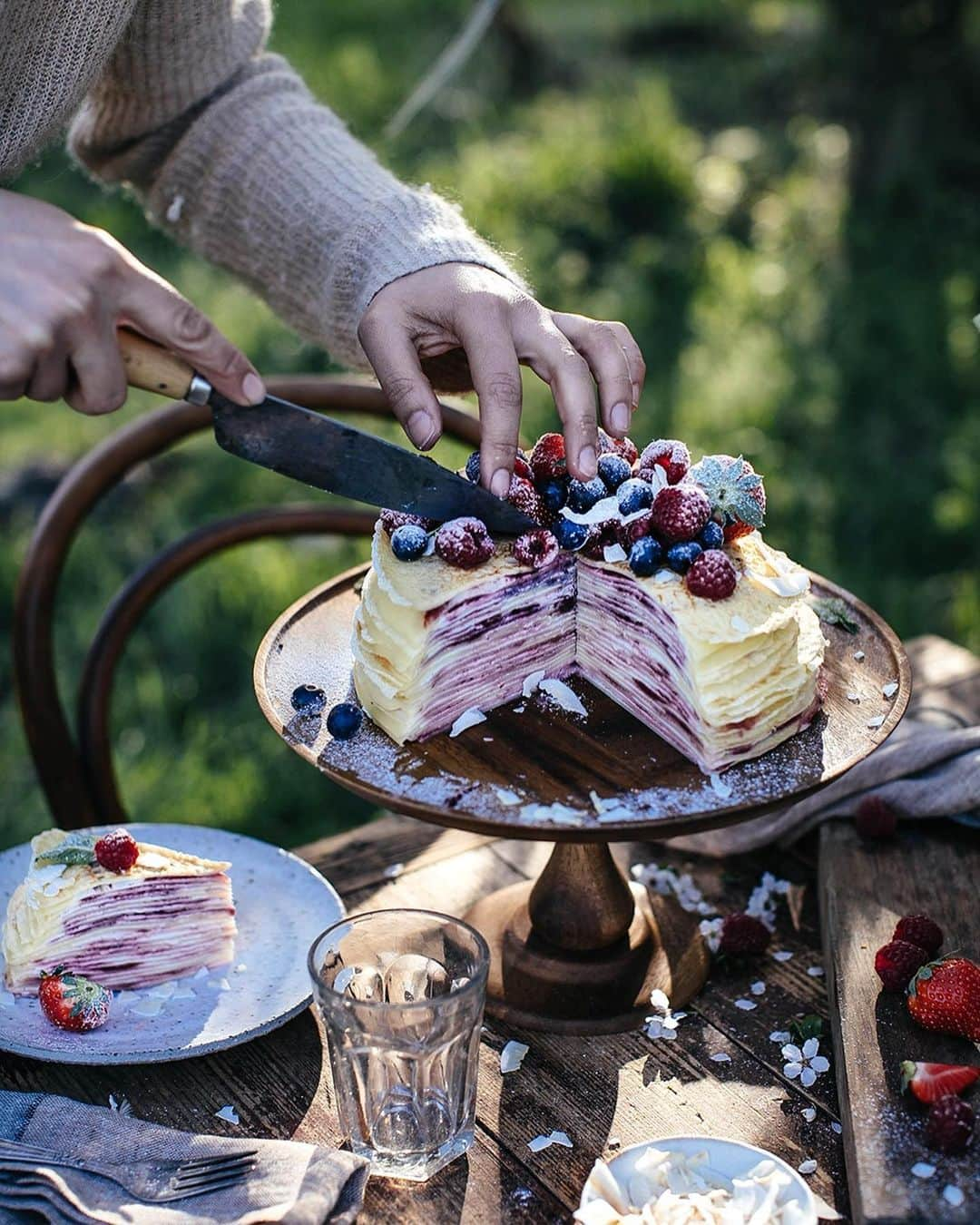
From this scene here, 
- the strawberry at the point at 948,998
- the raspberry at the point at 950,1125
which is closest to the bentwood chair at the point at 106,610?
the strawberry at the point at 948,998

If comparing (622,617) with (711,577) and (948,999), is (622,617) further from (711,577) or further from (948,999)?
(948,999)

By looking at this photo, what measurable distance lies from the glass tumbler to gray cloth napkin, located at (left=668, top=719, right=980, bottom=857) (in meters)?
0.68

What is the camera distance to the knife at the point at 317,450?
1.88 metres

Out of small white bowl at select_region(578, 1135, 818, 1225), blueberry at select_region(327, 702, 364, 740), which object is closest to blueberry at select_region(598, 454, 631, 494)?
blueberry at select_region(327, 702, 364, 740)

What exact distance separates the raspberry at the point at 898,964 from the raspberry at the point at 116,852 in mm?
1075

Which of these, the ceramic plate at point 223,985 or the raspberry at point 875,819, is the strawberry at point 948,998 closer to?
the raspberry at point 875,819

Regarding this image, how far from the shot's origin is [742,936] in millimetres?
2174

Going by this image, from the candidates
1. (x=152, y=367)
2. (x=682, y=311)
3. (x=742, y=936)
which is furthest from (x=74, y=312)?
(x=682, y=311)

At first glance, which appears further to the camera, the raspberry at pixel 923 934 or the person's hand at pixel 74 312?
the raspberry at pixel 923 934

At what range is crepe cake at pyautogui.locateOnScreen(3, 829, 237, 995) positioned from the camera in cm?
202

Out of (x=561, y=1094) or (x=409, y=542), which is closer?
(x=561, y=1094)

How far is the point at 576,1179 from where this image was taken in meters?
1.77

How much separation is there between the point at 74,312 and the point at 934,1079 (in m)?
1.41

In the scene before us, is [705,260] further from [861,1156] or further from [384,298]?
[861,1156]
